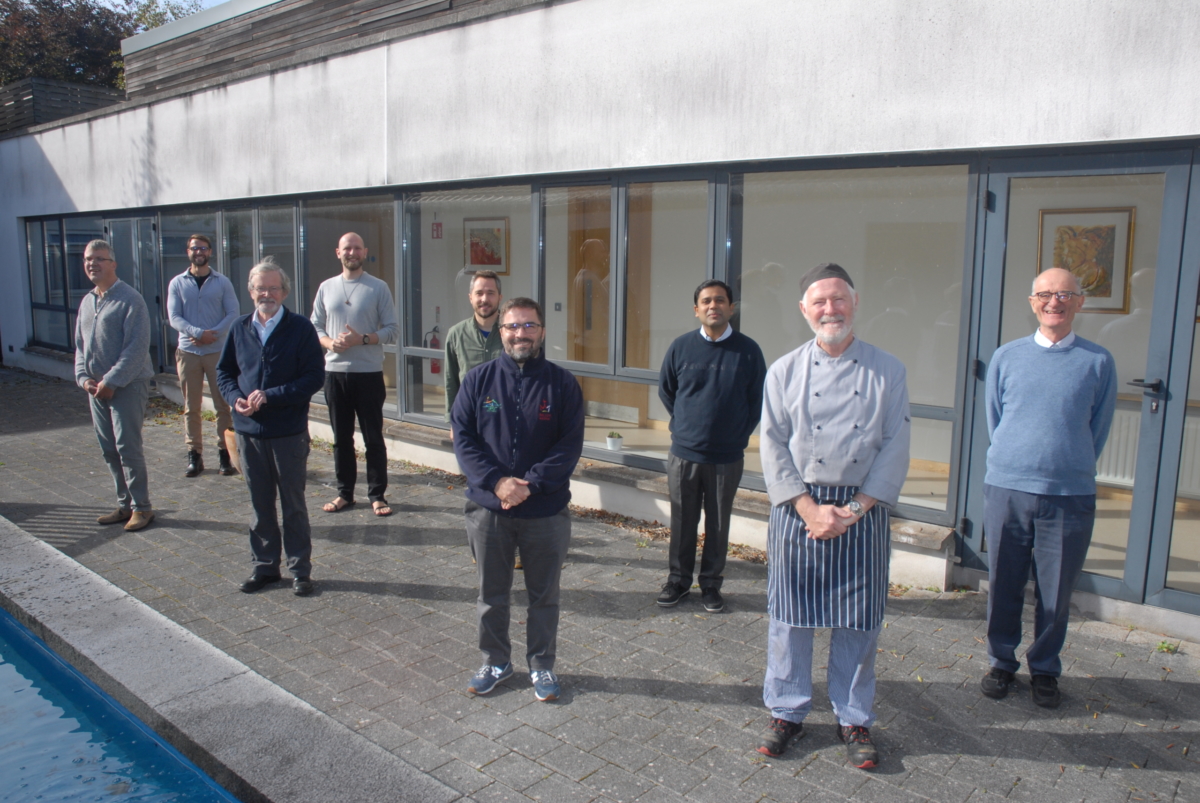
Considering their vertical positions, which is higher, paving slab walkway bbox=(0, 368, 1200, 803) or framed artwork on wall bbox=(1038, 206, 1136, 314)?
framed artwork on wall bbox=(1038, 206, 1136, 314)

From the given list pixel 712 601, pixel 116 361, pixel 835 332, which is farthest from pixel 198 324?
pixel 835 332

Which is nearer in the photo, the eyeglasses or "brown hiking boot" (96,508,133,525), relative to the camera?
the eyeglasses

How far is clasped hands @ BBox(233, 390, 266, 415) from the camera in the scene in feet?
15.5

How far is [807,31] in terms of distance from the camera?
17.0 feet

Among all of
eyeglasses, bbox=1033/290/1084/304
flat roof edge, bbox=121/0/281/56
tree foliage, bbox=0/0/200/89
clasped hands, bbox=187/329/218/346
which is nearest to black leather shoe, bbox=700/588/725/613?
eyeglasses, bbox=1033/290/1084/304

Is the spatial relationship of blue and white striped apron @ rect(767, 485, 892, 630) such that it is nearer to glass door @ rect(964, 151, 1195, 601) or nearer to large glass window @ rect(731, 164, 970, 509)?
glass door @ rect(964, 151, 1195, 601)

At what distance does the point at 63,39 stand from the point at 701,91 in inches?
1151

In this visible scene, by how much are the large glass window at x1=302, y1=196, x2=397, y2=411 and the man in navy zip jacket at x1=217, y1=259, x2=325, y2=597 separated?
301cm

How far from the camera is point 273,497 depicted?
5039mm

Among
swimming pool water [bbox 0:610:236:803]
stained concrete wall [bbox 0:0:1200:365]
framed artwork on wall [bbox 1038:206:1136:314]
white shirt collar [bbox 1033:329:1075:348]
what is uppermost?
stained concrete wall [bbox 0:0:1200:365]

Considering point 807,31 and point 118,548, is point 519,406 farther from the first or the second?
point 118,548

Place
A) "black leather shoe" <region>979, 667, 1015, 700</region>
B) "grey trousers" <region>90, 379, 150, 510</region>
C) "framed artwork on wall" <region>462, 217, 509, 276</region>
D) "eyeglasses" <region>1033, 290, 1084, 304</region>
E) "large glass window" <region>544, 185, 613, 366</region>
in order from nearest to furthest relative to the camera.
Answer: "eyeglasses" <region>1033, 290, 1084, 304</region> → "black leather shoe" <region>979, 667, 1015, 700</region> → "grey trousers" <region>90, 379, 150, 510</region> → "large glass window" <region>544, 185, 613, 366</region> → "framed artwork on wall" <region>462, 217, 509, 276</region>

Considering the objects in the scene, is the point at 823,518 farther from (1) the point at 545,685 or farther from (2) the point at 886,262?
(2) the point at 886,262

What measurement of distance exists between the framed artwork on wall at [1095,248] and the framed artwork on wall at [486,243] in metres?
4.63
